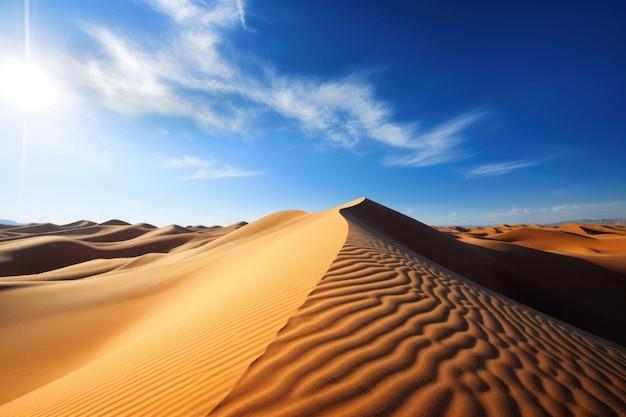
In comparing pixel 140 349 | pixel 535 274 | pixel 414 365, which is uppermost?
pixel 414 365

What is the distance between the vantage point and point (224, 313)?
3.60 meters

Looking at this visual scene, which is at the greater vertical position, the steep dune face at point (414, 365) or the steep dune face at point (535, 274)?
the steep dune face at point (414, 365)

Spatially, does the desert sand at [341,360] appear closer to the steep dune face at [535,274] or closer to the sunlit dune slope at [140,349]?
the sunlit dune slope at [140,349]

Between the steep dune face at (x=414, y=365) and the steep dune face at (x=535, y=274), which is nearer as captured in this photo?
the steep dune face at (x=414, y=365)

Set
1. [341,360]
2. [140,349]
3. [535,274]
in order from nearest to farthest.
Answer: [341,360]
[140,349]
[535,274]

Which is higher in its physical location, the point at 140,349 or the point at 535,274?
the point at 140,349

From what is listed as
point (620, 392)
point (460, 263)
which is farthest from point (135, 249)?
point (620, 392)

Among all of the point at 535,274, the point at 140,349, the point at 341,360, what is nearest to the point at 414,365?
the point at 341,360

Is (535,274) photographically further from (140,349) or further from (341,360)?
(140,349)

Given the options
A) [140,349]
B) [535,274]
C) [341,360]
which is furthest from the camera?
A: [535,274]

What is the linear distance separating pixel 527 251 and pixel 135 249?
37.2m

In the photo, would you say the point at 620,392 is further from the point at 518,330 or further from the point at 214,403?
the point at 214,403

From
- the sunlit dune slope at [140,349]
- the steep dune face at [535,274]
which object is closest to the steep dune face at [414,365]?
the sunlit dune slope at [140,349]

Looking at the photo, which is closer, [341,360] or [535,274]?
[341,360]
